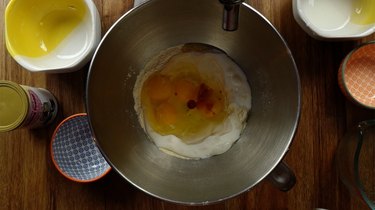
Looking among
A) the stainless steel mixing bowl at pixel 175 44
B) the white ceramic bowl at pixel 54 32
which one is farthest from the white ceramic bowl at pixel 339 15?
the white ceramic bowl at pixel 54 32

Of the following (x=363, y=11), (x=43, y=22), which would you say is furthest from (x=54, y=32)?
(x=363, y=11)

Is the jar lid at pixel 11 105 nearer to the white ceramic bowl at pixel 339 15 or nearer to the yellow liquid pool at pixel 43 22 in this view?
Result: the yellow liquid pool at pixel 43 22

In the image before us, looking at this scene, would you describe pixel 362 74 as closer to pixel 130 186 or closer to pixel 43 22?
pixel 130 186

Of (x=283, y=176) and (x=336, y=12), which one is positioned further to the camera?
(x=336, y=12)

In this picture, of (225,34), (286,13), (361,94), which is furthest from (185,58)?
(361,94)

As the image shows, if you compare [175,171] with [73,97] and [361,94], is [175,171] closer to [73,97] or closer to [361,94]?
[73,97]

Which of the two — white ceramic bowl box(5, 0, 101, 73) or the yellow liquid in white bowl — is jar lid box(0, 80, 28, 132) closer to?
white ceramic bowl box(5, 0, 101, 73)

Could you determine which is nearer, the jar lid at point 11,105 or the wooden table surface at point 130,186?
the jar lid at point 11,105
